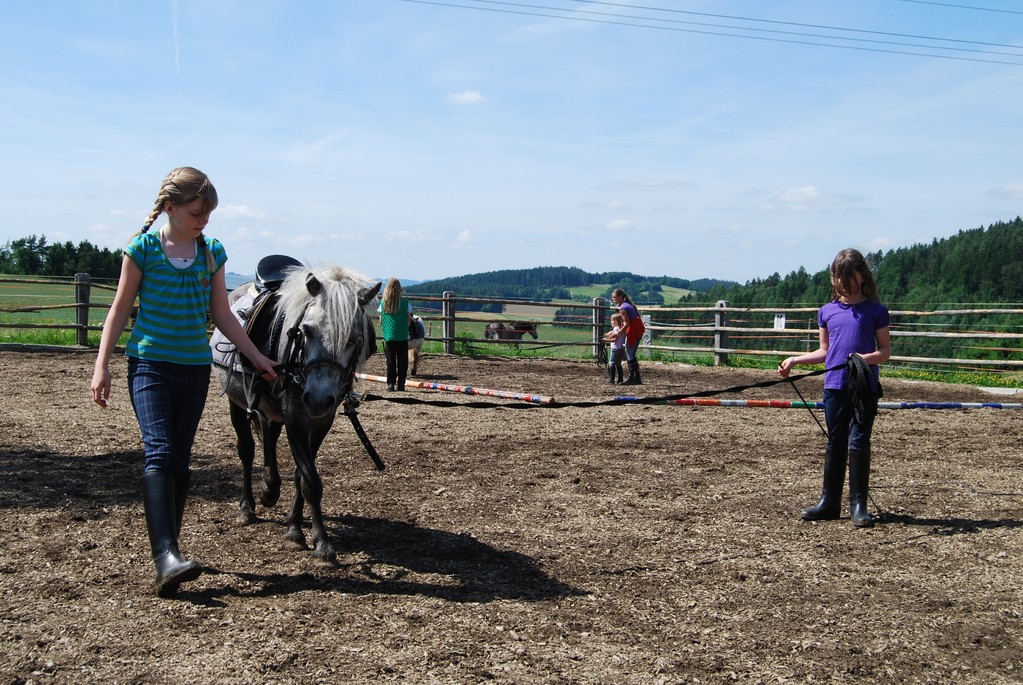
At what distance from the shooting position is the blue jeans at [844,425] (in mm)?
5520

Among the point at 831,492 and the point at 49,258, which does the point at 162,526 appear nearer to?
the point at 831,492

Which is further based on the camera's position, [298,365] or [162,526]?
[298,365]

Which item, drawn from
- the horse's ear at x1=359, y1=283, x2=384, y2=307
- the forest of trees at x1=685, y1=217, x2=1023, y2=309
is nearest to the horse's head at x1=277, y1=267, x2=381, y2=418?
the horse's ear at x1=359, y1=283, x2=384, y2=307

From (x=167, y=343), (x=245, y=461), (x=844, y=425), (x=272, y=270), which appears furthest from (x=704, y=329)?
(x=167, y=343)

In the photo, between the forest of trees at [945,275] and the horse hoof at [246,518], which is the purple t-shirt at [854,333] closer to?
the horse hoof at [246,518]

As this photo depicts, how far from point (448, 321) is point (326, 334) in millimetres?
15448

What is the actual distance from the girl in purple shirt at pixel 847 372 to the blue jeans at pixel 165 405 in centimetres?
362

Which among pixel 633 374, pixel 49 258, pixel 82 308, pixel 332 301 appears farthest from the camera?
pixel 49 258

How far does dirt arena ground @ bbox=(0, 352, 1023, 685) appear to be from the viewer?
3.35m

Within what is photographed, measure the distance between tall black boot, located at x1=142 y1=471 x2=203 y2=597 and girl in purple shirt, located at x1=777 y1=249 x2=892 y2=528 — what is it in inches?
147

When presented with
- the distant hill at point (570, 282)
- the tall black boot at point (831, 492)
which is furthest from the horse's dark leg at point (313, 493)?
the distant hill at point (570, 282)

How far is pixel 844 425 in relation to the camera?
5.64 m

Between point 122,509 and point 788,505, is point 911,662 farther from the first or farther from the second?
point 122,509

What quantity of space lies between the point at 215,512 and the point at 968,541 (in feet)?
15.7
